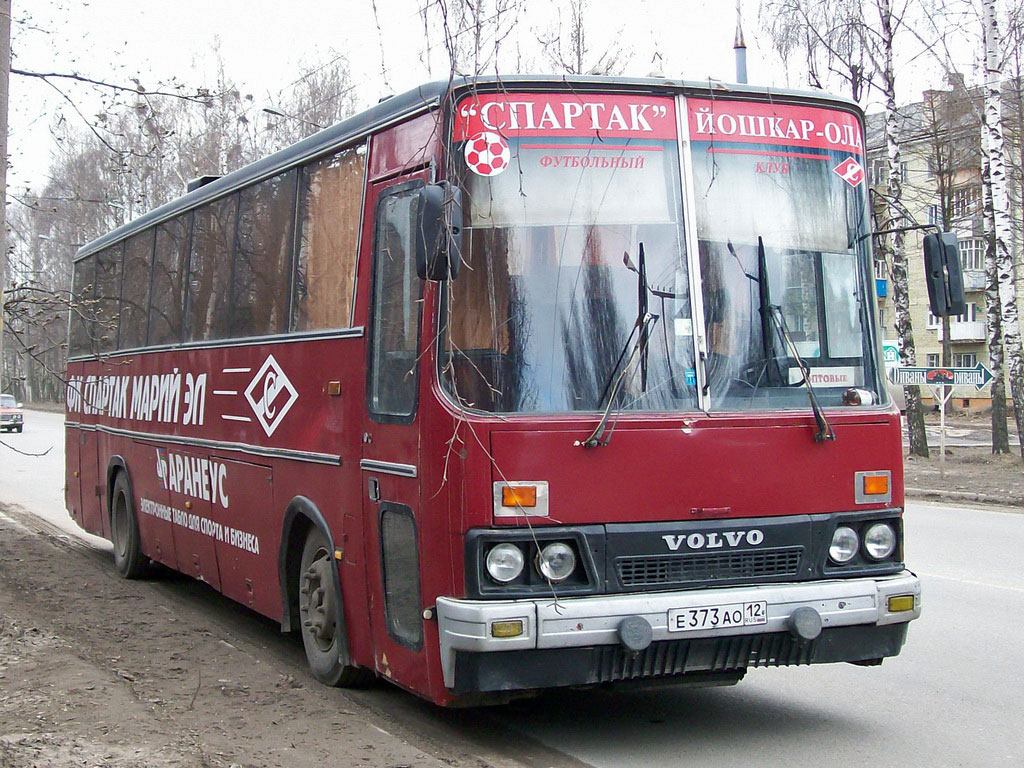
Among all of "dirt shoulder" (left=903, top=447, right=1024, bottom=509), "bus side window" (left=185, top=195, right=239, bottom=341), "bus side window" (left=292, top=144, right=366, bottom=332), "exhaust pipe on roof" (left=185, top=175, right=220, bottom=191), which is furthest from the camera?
"dirt shoulder" (left=903, top=447, right=1024, bottom=509)

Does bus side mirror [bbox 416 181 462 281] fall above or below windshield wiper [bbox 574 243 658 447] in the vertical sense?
above

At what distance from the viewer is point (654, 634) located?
18.9ft

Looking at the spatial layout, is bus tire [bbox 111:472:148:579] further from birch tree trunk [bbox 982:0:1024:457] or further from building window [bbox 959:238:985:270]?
building window [bbox 959:238:985:270]

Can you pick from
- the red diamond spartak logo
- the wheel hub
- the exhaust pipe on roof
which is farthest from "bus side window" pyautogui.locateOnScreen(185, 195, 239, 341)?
the red diamond spartak logo

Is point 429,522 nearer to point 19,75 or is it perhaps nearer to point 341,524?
point 341,524

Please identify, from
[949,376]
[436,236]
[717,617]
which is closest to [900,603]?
[717,617]

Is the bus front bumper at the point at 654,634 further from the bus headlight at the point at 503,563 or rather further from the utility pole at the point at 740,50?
the utility pole at the point at 740,50

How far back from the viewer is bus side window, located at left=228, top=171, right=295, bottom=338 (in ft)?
27.5

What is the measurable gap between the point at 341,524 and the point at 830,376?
9.17 ft

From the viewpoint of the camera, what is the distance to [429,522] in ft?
19.7

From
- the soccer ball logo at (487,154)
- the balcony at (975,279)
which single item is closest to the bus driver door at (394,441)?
the soccer ball logo at (487,154)

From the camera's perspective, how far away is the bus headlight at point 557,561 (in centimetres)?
578

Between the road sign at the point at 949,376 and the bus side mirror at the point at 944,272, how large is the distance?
14.3 metres

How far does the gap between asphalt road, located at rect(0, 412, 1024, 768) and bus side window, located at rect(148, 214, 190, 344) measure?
9.97 ft
